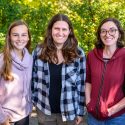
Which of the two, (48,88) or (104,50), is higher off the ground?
(104,50)

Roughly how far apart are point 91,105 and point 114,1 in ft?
14.3

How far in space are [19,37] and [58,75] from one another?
2.11 ft

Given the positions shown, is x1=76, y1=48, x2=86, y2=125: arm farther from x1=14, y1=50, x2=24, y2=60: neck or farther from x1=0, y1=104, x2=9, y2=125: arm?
x1=0, y1=104, x2=9, y2=125: arm

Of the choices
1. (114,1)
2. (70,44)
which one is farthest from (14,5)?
(70,44)

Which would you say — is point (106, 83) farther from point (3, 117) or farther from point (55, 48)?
point (3, 117)

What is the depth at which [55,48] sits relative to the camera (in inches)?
186

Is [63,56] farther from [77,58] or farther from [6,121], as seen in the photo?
[6,121]

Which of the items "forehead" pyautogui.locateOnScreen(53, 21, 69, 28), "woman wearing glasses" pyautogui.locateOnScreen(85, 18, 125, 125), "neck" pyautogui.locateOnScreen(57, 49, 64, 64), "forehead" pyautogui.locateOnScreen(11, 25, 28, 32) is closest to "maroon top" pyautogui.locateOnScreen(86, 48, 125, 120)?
"woman wearing glasses" pyautogui.locateOnScreen(85, 18, 125, 125)

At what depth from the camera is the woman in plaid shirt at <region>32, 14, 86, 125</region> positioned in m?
4.62

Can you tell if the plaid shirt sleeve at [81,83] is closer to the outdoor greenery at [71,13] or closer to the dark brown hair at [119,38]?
the dark brown hair at [119,38]

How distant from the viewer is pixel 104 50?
4.68m

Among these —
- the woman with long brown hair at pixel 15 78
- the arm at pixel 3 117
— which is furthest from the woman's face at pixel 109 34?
the arm at pixel 3 117

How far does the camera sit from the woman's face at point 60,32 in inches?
182

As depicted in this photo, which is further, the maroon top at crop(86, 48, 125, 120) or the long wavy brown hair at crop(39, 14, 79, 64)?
the long wavy brown hair at crop(39, 14, 79, 64)
